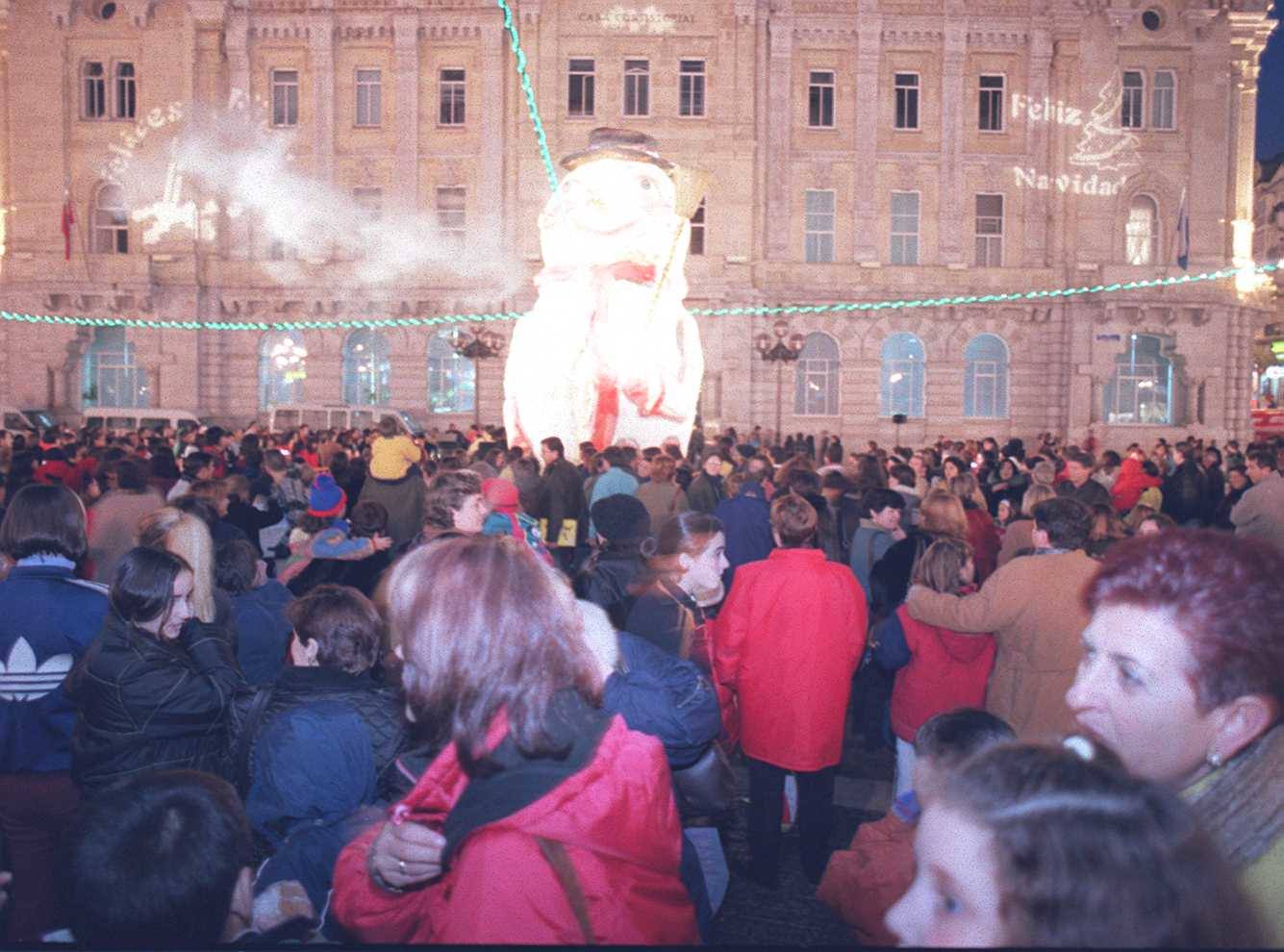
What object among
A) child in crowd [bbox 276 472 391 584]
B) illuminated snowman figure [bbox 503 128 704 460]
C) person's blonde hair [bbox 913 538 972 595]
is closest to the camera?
person's blonde hair [bbox 913 538 972 595]

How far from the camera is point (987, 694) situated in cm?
465

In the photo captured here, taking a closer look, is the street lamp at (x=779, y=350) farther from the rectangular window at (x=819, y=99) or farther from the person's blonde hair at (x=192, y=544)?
the person's blonde hair at (x=192, y=544)

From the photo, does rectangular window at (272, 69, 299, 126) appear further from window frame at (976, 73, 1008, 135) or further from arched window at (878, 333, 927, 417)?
window frame at (976, 73, 1008, 135)

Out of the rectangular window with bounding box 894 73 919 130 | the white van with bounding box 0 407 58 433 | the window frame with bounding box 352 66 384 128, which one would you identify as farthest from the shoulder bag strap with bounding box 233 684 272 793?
the rectangular window with bounding box 894 73 919 130

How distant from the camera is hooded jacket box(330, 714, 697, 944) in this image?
6.19 ft

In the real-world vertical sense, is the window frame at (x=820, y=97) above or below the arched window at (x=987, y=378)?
above

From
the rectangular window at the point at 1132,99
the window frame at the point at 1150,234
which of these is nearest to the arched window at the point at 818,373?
the window frame at the point at 1150,234

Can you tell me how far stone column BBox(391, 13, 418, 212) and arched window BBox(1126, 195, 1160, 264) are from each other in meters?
19.9

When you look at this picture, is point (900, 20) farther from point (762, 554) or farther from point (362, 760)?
point (362, 760)

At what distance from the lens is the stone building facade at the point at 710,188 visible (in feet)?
95.1

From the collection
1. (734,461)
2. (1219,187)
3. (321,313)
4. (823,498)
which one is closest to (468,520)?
(823,498)

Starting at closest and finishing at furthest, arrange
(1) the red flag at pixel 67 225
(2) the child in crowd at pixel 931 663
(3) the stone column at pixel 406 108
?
(2) the child in crowd at pixel 931 663 → (1) the red flag at pixel 67 225 → (3) the stone column at pixel 406 108

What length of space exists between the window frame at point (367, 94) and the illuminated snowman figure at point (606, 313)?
16.7 m

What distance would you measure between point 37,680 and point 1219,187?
3247 cm
